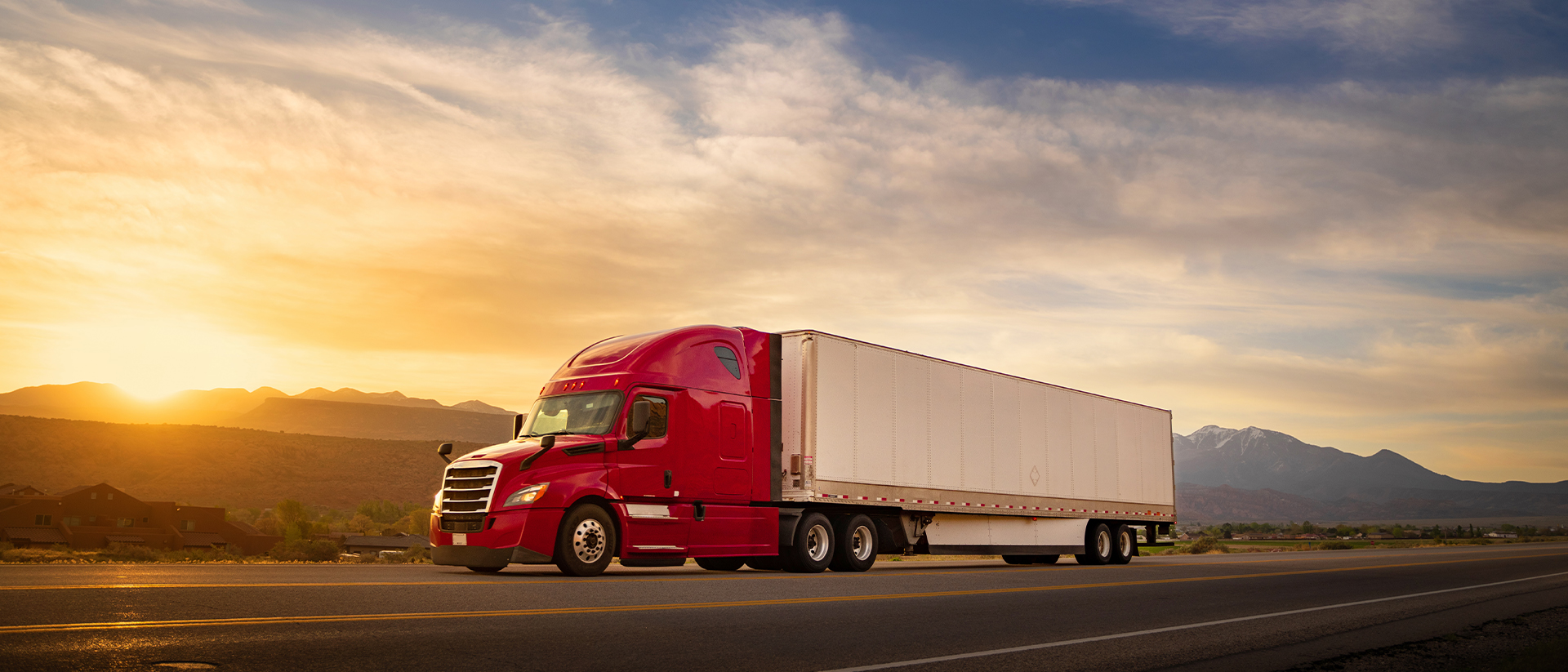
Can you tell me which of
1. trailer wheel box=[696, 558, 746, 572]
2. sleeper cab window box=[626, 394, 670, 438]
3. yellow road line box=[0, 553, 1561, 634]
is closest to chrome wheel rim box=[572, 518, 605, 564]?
sleeper cab window box=[626, 394, 670, 438]

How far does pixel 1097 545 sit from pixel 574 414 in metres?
15.0

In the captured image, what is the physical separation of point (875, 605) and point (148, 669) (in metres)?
7.31

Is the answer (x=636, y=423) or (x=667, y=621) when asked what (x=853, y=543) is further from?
(x=667, y=621)

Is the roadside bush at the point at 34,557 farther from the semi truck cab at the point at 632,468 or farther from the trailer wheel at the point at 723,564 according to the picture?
the trailer wheel at the point at 723,564

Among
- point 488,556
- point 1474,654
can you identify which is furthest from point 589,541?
point 1474,654

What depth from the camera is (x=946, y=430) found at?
828 inches

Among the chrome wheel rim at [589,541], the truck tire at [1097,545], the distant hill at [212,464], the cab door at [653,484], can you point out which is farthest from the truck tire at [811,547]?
the distant hill at [212,464]

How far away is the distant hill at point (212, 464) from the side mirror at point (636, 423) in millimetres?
78966

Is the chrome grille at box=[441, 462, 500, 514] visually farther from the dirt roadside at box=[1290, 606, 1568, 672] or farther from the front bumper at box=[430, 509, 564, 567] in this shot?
the dirt roadside at box=[1290, 606, 1568, 672]

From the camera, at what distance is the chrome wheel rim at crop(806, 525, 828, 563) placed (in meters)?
18.4

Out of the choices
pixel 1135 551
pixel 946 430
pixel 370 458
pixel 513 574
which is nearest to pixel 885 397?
pixel 946 430

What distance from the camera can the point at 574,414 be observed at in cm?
1641

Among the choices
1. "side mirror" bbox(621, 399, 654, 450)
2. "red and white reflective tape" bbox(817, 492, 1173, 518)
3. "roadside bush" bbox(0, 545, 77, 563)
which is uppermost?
"side mirror" bbox(621, 399, 654, 450)

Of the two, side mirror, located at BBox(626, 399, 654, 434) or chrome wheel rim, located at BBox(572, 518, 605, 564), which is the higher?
side mirror, located at BBox(626, 399, 654, 434)
